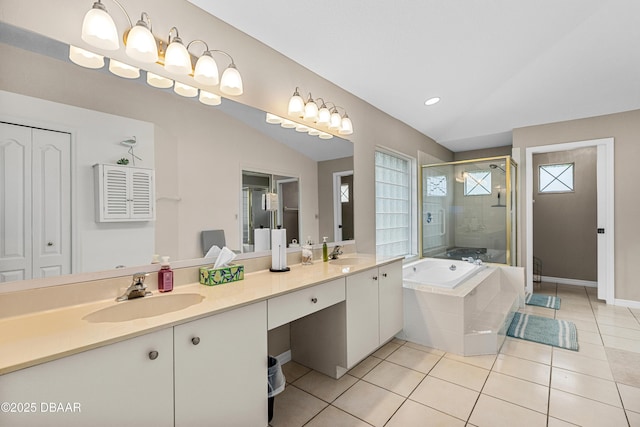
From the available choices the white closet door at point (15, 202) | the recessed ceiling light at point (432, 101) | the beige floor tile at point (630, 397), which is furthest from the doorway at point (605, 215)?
the white closet door at point (15, 202)

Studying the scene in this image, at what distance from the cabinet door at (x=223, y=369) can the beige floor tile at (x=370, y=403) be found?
0.62m

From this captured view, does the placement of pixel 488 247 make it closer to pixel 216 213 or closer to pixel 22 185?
pixel 216 213

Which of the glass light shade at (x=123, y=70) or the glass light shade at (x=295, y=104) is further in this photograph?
the glass light shade at (x=295, y=104)

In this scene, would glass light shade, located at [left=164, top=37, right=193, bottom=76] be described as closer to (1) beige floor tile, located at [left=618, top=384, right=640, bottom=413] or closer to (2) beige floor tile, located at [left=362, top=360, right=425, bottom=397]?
(2) beige floor tile, located at [left=362, top=360, right=425, bottom=397]

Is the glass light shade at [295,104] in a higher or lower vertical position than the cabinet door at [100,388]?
higher

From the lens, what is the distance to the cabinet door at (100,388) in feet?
2.59

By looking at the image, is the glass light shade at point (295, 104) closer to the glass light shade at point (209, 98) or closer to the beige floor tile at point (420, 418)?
the glass light shade at point (209, 98)

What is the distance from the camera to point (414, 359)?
2377 mm

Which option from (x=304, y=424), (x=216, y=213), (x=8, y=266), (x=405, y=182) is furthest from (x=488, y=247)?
(x=8, y=266)

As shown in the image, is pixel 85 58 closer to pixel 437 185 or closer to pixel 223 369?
pixel 223 369

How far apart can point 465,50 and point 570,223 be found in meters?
3.83

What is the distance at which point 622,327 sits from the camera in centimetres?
296

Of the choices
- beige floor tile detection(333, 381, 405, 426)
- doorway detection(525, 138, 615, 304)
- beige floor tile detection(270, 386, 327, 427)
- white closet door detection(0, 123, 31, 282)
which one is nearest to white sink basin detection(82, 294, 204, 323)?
white closet door detection(0, 123, 31, 282)

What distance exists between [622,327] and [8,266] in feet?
15.2
